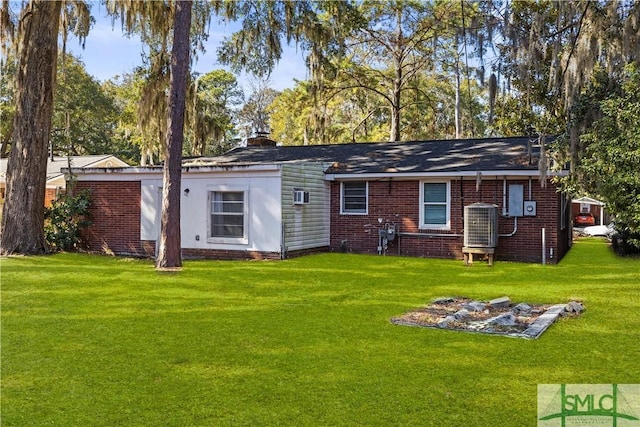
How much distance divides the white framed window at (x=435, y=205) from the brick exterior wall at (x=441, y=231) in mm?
107

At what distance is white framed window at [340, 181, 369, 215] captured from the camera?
1462 centimetres

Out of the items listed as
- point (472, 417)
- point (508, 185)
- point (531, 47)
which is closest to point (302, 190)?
point (508, 185)

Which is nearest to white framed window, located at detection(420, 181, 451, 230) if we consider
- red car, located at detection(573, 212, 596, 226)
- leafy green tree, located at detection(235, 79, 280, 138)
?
red car, located at detection(573, 212, 596, 226)

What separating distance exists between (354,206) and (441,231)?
249cm

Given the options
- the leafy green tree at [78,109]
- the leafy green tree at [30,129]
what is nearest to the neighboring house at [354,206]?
the leafy green tree at [30,129]

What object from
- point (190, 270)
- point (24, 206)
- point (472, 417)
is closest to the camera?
point (472, 417)

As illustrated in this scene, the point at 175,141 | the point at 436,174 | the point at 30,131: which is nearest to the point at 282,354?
the point at 175,141

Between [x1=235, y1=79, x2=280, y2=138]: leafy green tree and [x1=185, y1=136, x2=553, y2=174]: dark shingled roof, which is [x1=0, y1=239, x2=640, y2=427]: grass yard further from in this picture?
[x1=235, y1=79, x2=280, y2=138]: leafy green tree

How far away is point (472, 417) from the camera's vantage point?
3.62 metres

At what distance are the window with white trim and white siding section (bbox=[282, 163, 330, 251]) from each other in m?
1.07

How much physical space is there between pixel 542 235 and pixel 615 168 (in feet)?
13.0

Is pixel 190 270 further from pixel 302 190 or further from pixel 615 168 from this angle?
pixel 615 168

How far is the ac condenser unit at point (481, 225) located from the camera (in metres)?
12.3

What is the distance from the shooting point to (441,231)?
13.6 m
